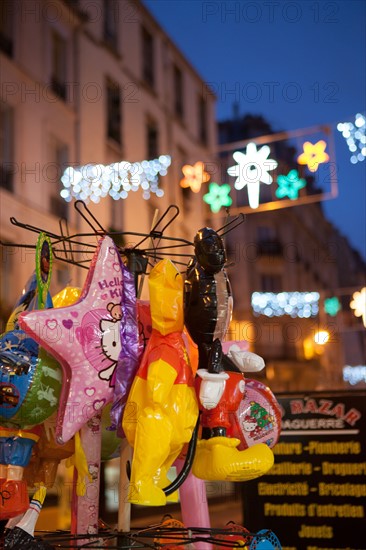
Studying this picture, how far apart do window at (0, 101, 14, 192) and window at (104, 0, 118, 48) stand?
2758mm

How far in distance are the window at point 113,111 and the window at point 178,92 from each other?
1772 millimetres

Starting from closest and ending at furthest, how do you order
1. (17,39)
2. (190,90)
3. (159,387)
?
(159,387) → (17,39) → (190,90)

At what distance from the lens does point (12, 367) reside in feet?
7.09

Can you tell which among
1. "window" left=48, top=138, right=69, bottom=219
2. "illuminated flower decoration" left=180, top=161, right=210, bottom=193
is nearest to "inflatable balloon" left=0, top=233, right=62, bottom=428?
"illuminated flower decoration" left=180, top=161, right=210, bottom=193

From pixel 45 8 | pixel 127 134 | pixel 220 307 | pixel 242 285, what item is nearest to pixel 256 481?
pixel 220 307

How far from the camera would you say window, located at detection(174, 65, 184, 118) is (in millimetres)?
11109

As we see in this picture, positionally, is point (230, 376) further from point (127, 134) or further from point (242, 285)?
point (242, 285)

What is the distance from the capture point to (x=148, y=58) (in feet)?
34.5

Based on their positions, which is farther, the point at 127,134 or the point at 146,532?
the point at 127,134

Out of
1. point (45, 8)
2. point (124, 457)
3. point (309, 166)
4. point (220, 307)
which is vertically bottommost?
point (124, 457)

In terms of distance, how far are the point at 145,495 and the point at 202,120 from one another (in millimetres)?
10416

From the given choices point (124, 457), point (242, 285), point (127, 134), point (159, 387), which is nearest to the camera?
point (159, 387)

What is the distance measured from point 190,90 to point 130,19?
1.99 metres

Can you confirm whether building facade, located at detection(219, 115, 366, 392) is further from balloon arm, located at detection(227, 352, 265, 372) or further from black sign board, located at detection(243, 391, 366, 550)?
balloon arm, located at detection(227, 352, 265, 372)
